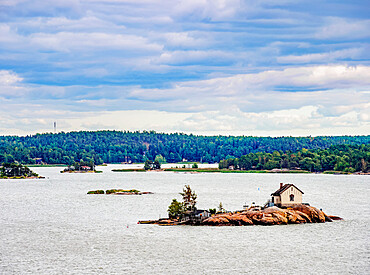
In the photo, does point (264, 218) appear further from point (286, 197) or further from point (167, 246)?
point (167, 246)

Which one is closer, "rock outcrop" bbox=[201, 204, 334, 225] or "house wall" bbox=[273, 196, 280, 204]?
"rock outcrop" bbox=[201, 204, 334, 225]

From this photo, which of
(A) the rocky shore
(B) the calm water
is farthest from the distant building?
(B) the calm water

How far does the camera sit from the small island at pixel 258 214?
281 feet

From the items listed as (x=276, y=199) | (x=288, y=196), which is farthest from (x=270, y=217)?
(x=288, y=196)

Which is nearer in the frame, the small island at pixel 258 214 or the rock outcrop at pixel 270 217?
the rock outcrop at pixel 270 217

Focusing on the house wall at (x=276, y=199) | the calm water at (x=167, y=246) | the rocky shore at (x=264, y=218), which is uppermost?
the house wall at (x=276, y=199)

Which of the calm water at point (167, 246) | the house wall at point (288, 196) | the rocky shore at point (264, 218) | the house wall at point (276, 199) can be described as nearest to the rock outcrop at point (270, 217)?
the rocky shore at point (264, 218)

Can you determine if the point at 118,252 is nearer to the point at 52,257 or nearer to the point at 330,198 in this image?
the point at 52,257

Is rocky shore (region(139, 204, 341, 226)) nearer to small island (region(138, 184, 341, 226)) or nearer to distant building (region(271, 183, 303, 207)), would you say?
small island (region(138, 184, 341, 226))

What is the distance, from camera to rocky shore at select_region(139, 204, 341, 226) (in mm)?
85562

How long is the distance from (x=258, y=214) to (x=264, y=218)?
1.30 metres

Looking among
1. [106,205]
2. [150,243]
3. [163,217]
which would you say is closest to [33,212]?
[106,205]

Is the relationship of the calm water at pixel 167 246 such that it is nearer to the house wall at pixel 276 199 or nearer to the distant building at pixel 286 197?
the distant building at pixel 286 197

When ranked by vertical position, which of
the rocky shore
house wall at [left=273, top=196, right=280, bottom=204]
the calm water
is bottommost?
the calm water
